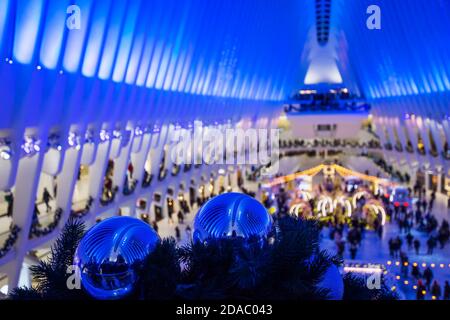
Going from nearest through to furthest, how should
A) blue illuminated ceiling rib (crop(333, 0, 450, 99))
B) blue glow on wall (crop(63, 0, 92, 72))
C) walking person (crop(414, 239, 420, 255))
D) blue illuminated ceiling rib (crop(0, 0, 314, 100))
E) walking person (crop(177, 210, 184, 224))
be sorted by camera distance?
1. blue illuminated ceiling rib (crop(0, 0, 314, 100))
2. blue glow on wall (crop(63, 0, 92, 72))
3. walking person (crop(414, 239, 420, 255))
4. blue illuminated ceiling rib (crop(333, 0, 450, 99))
5. walking person (crop(177, 210, 184, 224))

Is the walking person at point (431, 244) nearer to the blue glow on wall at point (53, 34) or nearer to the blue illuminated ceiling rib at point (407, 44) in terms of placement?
the blue illuminated ceiling rib at point (407, 44)

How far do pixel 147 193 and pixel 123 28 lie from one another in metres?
9.99

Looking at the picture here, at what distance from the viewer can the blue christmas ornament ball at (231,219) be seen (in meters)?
3.24

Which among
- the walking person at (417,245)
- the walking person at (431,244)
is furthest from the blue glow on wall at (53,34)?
the walking person at (431,244)

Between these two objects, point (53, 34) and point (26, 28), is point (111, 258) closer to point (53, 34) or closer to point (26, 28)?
point (26, 28)

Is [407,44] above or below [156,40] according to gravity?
above

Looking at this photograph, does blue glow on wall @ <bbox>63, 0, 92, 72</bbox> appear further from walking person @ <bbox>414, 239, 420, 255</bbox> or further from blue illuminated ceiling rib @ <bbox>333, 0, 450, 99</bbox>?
walking person @ <bbox>414, 239, 420, 255</bbox>

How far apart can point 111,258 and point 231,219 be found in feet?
2.35

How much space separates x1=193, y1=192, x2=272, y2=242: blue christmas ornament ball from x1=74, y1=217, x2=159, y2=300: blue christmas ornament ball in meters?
0.34

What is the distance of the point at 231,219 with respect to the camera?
10.7 ft

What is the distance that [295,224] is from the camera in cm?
343

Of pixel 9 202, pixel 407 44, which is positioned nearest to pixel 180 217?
pixel 9 202

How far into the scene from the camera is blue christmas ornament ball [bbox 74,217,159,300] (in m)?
2.99

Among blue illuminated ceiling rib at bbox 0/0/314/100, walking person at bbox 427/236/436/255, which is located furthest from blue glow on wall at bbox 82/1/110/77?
walking person at bbox 427/236/436/255
